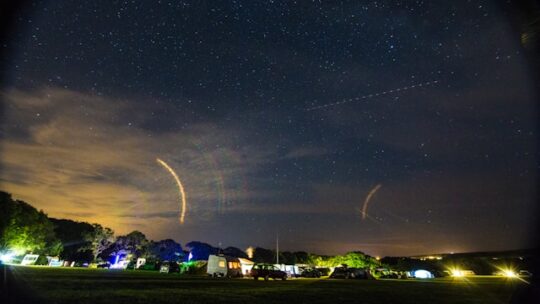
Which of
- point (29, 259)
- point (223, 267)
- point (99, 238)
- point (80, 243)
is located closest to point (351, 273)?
point (223, 267)

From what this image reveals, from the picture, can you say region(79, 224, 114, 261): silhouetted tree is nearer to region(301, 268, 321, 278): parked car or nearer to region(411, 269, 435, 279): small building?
region(301, 268, 321, 278): parked car

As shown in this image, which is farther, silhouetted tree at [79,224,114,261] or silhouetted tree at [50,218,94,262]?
silhouetted tree at [50,218,94,262]

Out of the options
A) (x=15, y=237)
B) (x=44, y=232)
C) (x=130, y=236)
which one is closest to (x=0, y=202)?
(x=15, y=237)

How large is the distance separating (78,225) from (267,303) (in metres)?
153

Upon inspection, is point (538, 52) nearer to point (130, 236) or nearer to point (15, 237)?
point (15, 237)

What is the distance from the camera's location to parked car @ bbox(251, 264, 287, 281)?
33500 millimetres

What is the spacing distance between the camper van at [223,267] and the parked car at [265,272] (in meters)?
4.73

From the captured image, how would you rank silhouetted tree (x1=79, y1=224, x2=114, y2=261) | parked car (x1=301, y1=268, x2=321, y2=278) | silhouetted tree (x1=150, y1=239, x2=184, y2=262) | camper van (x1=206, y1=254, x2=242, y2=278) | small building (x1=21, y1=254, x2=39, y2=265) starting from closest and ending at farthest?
camper van (x1=206, y1=254, x2=242, y2=278)
parked car (x1=301, y1=268, x2=321, y2=278)
small building (x1=21, y1=254, x2=39, y2=265)
silhouetted tree (x1=79, y1=224, x2=114, y2=261)
silhouetted tree (x1=150, y1=239, x2=184, y2=262)

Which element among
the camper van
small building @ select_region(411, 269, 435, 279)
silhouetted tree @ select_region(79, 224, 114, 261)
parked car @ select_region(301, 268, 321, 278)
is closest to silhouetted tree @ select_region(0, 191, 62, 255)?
silhouetted tree @ select_region(79, 224, 114, 261)

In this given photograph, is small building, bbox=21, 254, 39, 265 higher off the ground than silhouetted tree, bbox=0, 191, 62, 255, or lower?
lower

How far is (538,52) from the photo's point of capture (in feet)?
18.8

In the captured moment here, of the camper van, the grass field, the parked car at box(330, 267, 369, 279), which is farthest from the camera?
the parked car at box(330, 267, 369, 279)

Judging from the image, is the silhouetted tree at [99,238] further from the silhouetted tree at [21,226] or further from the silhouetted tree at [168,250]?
the silhouetted tree at [168,250]

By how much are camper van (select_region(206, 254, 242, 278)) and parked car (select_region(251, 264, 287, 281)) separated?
→ 15.5 ft
